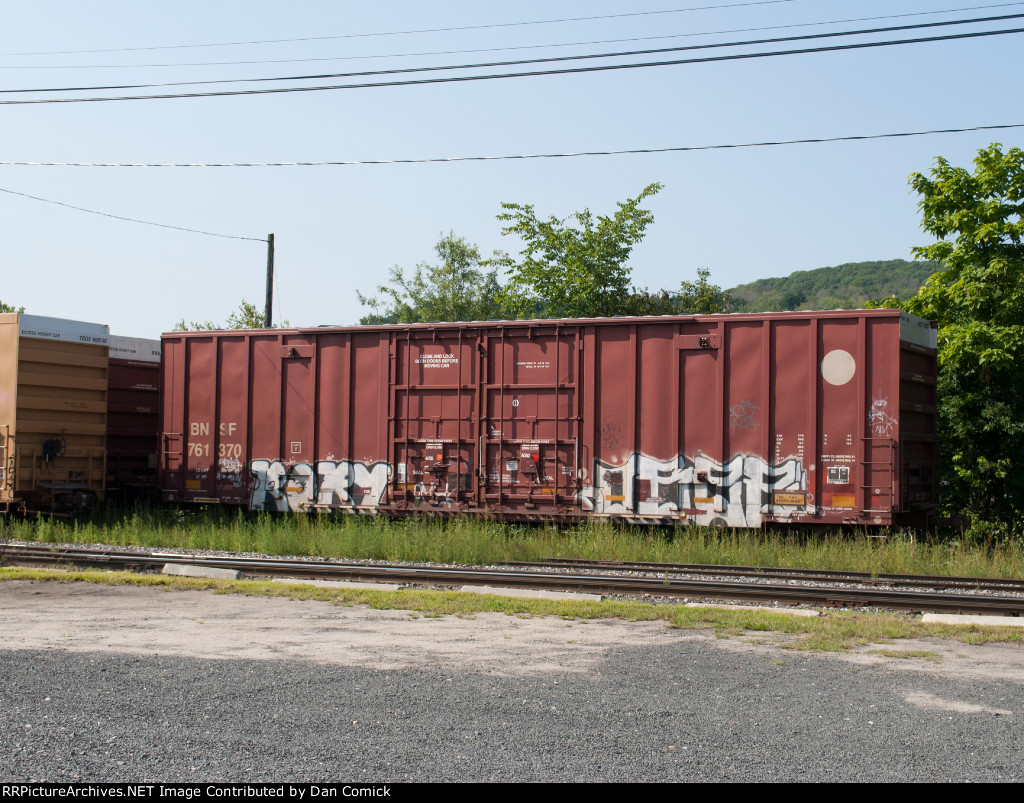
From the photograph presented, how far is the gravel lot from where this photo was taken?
468 cm

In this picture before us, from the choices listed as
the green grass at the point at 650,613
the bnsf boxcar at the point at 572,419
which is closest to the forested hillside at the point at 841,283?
the bnsf boxcar at the point at 572,419

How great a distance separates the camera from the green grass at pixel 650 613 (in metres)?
8.16

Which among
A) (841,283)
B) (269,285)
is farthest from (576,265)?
(841,283)

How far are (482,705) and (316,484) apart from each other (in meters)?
11.0

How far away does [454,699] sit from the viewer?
19.5ft

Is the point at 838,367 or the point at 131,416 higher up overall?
the point at 838,367

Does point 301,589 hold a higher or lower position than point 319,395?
lower

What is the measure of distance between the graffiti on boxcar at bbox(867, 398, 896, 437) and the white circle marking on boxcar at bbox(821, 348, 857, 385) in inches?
19.7

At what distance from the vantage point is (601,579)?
35.7 feet

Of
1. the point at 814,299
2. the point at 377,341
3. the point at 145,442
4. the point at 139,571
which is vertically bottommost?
the point at 139,571

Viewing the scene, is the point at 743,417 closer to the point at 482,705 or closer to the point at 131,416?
the point at 482,705

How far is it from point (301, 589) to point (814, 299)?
5369 inches
